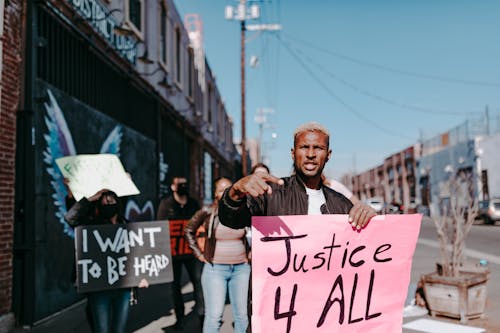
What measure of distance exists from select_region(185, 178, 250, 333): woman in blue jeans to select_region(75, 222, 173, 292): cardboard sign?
0.62 m

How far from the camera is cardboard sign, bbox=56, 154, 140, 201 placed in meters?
4.66

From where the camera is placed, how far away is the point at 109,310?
4.31 m

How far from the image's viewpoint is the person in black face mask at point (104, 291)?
425 centimetres

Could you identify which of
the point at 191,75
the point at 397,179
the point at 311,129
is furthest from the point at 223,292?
the point at 397,179

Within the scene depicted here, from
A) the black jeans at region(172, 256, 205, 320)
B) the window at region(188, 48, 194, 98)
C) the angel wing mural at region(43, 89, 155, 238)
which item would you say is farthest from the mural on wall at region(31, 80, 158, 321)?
the window at region(188, 48, 194, 98)

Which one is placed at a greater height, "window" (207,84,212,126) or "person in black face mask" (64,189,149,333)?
"window" (207,84,212,126)

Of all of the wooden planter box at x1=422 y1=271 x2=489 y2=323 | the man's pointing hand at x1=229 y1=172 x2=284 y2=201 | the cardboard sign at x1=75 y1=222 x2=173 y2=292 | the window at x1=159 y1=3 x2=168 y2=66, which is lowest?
the wooden planter box at x1=422 y1=271 x2=489 y2=323

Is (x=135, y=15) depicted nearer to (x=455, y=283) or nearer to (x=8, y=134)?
(x=8, y=134)

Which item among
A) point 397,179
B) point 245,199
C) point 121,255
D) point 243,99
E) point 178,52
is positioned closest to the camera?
point 245,199

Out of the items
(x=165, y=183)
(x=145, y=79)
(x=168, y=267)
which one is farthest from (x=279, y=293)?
(x=165, y=183)

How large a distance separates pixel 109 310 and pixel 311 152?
8.65 ft

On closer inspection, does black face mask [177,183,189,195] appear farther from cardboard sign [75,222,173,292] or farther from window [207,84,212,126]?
window [207,84,212,126]

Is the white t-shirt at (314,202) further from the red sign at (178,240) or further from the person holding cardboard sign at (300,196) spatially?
the red sign at (178,240)

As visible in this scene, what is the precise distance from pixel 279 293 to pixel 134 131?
9.90 m
